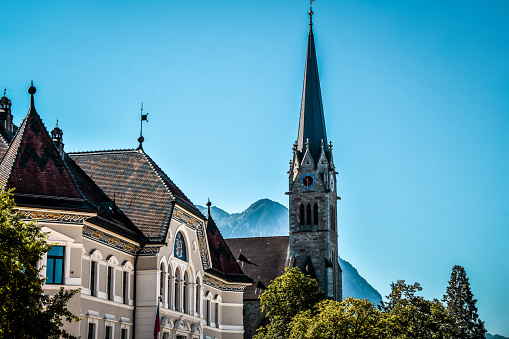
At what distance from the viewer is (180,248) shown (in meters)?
48.5

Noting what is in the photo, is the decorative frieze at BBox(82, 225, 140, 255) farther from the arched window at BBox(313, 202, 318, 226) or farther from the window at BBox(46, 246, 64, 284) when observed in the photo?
the arched window at BBox(313, 202, 318, 226)

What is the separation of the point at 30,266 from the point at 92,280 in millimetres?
11579

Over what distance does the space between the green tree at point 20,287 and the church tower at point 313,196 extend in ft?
221

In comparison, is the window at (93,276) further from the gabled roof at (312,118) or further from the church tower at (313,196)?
the gabled roof at (312,118)

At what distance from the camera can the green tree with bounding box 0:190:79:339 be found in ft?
89.4

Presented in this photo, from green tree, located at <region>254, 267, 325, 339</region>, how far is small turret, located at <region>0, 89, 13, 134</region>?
3664 centimetres

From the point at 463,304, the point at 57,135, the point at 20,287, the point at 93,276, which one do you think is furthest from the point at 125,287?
the point at 463,304

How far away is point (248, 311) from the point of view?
89000 millimetres

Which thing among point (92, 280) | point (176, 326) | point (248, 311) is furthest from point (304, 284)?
point (92, 280)

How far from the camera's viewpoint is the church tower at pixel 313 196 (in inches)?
3804

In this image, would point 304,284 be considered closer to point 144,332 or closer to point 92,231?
point 144,332

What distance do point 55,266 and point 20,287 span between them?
8.97 m

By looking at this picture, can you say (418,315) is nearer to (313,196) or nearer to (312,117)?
(313,196)

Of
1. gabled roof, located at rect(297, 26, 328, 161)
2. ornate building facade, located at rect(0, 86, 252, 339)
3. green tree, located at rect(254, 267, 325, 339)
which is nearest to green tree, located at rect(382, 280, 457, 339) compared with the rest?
green tree, located at rect(254, 267, 325, 339)
